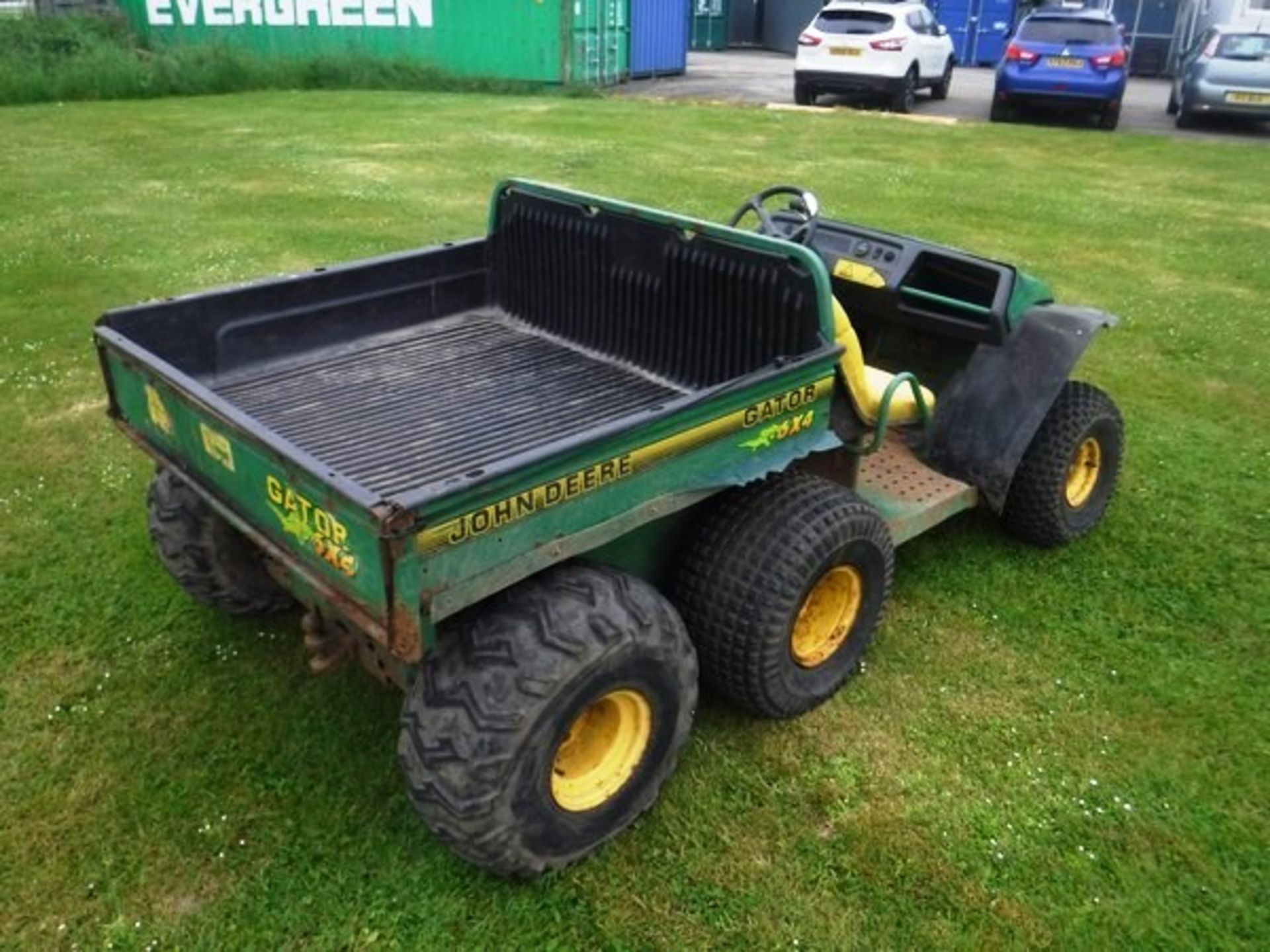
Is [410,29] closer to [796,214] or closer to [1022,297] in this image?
[796,214]

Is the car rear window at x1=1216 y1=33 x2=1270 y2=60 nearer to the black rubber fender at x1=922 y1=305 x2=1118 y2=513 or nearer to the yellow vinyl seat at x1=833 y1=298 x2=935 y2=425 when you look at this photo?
the black rubber fender at x1=922 y1=305 x2=1118 y2=513

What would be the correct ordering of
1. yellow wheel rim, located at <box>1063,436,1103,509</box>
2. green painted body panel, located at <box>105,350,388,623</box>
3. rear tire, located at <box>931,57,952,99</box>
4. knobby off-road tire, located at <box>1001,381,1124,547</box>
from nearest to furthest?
green painted body panel, located at <box>105,350,388,623</box> → knobby off-road tire, located at <box>1001,381,1124,547</box> → yellow wheel rim, located at <box>1063,436,1103,509</box> → rear tire, located at <box>931,57,952,99</box>

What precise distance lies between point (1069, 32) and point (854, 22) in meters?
3.03

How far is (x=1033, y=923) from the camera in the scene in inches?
102

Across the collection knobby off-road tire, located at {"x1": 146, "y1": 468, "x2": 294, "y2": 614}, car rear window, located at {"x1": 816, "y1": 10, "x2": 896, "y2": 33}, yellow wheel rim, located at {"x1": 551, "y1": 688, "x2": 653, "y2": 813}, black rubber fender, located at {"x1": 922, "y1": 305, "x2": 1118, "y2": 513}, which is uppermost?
car rear window, located at {"x1": 816, "y1": 10, "x2": 896, "y2": 33}

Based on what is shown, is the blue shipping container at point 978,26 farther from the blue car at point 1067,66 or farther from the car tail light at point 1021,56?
the car tail light at point 1021,56

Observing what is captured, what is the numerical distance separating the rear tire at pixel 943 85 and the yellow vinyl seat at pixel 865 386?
1630 cm

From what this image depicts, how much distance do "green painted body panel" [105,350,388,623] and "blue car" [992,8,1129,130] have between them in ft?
49.3

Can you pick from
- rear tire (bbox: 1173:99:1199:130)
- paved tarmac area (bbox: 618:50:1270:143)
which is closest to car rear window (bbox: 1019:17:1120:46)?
paved tarmac area (bbox: 618:50:1270:143)

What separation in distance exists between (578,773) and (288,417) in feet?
4.78

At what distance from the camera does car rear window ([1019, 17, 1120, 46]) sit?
15.2 meters

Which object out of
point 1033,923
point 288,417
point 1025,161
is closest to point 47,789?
point 288,417

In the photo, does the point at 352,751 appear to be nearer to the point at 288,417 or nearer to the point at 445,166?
the point at 288,417

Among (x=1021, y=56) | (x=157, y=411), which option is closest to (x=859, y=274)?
(x=157, y=411)
